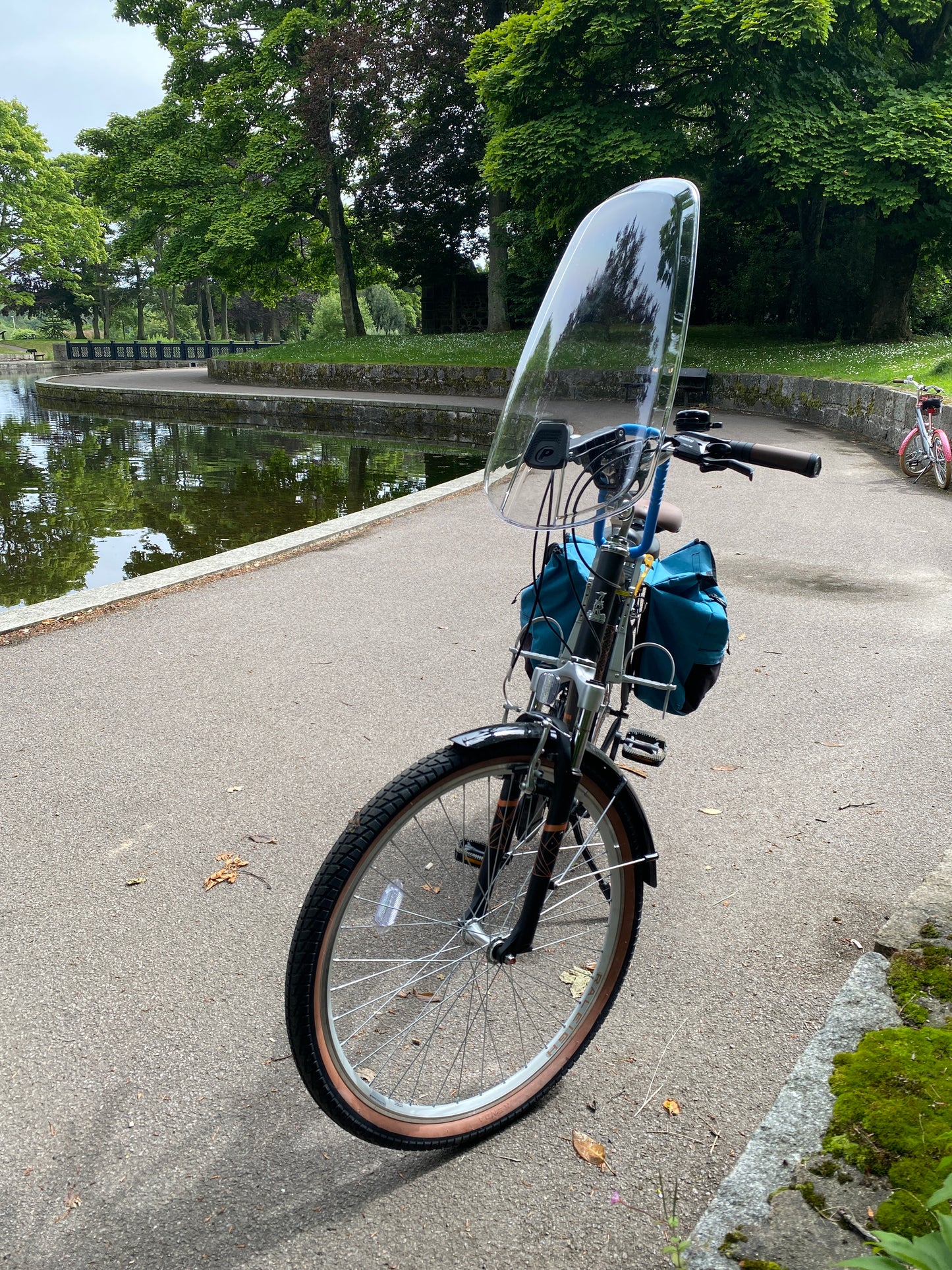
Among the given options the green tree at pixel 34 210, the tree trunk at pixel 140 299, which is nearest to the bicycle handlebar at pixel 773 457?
the green tree at pixel 34 210

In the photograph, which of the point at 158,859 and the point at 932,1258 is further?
the point at 158,859

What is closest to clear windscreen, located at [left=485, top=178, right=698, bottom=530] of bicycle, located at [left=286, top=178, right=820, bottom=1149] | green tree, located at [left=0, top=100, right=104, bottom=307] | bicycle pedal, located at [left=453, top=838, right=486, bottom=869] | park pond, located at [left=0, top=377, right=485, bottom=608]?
bicycle, located at [left=286, top=178, right=820, bottom=1149]

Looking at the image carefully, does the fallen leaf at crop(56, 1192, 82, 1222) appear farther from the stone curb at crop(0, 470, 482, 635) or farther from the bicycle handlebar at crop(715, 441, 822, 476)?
the stone curb at crop(0, 470, 482, 635)

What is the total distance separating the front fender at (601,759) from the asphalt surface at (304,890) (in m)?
0.59

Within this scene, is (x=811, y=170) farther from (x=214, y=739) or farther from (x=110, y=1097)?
(x=110, y=1097)

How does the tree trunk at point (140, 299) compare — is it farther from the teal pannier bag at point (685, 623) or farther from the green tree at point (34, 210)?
the teal pannier bag at point (685, 623)

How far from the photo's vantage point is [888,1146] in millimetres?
1727

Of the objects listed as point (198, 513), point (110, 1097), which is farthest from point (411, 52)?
point (110, 1097)

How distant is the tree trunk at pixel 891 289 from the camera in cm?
2264

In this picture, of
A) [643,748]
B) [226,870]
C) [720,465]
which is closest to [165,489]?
[226,870]

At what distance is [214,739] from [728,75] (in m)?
22.6

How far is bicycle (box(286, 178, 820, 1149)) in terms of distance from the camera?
71.6 inches

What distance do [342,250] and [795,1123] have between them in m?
34.7

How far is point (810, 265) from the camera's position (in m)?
24.8
